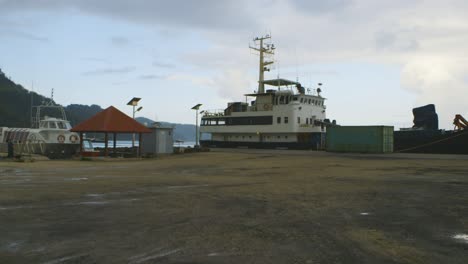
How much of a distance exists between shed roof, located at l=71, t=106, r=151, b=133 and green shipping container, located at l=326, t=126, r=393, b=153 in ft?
59.5

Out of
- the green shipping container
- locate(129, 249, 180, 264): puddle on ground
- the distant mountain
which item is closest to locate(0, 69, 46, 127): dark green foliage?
the distant mountain

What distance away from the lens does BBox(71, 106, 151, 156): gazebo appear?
31.2 meters

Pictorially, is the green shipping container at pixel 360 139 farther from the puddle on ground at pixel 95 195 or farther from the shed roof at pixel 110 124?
the puddle on ground at pixel 95 195

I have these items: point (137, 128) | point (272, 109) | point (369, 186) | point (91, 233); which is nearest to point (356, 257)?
point (91, 233)

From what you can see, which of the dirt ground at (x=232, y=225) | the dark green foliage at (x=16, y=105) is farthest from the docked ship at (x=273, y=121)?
the dark green foliage at (x=16, y=105)

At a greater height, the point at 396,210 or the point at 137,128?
the point at 137,128

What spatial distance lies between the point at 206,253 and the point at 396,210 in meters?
5.44

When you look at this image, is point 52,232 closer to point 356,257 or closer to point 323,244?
point 323,244

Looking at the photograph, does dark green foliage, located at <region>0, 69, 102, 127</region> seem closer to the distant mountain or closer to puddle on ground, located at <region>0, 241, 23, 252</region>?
the distant mountain

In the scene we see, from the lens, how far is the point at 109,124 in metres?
31.7

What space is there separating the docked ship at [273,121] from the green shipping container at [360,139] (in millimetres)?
3230

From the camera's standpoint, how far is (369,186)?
13.8 metres

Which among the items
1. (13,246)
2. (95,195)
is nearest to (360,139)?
(95,195)

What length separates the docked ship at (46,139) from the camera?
33031 millimetres
